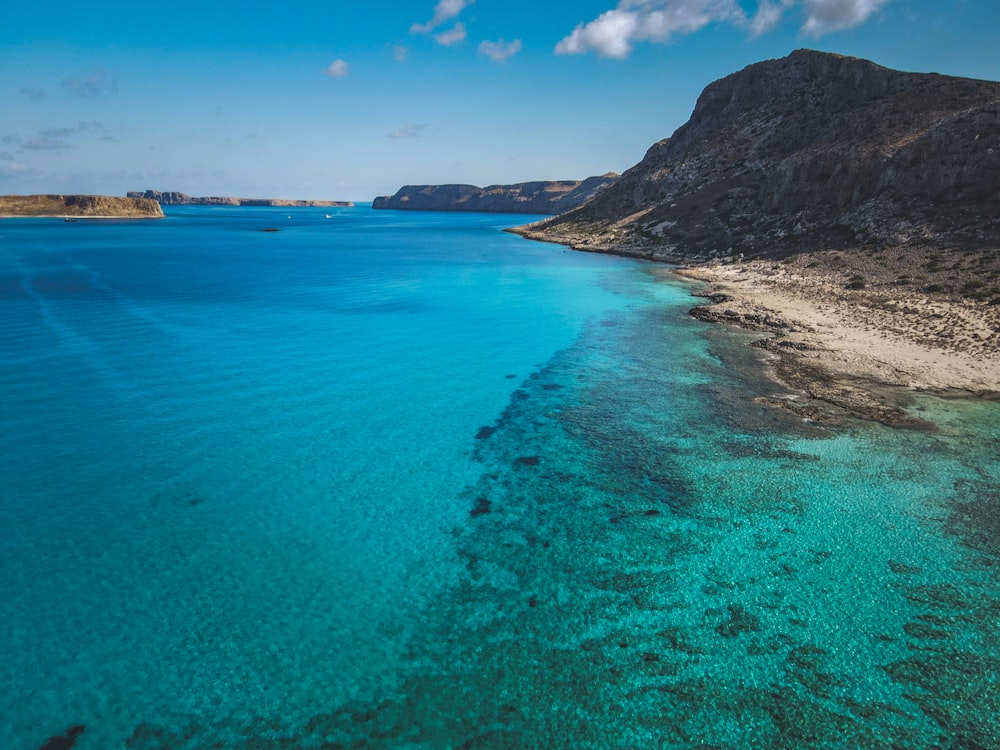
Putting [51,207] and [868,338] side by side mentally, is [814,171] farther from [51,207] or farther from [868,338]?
→ [51,207]

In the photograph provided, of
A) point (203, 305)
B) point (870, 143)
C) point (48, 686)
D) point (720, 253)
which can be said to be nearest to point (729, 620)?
point (48, 686)

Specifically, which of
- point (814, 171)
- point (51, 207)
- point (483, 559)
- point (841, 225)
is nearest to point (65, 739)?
Answer: point (483, 559)

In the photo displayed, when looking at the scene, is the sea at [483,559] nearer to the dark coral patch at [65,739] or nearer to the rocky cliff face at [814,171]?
the dark coral patch at [65,739]

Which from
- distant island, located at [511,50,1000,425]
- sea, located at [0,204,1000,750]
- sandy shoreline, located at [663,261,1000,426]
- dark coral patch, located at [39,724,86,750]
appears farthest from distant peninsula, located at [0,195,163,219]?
dark coral patch, located at [39,724,86,750]

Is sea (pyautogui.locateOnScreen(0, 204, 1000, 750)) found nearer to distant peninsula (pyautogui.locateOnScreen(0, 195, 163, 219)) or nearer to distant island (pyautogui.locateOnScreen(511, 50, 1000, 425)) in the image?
distant island (pyautogui.locateOnScreen(511, 50, 1000, 425))

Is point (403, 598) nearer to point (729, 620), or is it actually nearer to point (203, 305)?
point (729, 620)
